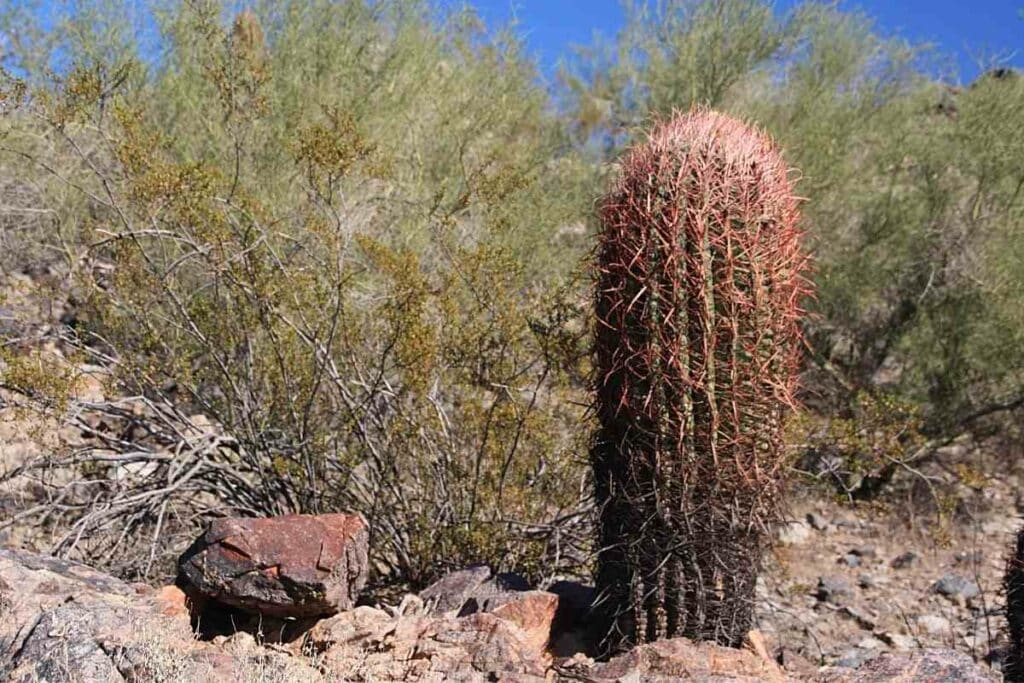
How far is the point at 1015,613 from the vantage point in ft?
14.7

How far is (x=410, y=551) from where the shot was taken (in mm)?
5816

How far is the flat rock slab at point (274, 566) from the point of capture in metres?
4.70

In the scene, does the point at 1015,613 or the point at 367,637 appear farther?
the point at 1015,613

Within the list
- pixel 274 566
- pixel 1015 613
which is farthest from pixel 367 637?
pixel 1015 613

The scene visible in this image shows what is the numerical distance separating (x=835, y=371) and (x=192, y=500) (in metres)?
6.48

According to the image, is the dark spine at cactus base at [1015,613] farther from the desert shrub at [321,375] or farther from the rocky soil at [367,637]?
the desert shrub at [321,375]

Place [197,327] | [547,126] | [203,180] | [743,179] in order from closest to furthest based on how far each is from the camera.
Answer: [743,179], [203,180], [197,327], [547,126]

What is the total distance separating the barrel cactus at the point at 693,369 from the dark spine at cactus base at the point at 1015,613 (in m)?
1.01

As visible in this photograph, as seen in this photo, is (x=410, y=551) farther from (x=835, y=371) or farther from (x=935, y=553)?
(x=835, y=371)

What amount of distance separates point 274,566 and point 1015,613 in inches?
120

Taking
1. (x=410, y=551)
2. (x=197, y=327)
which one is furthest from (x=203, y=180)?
(x=410, y=551)

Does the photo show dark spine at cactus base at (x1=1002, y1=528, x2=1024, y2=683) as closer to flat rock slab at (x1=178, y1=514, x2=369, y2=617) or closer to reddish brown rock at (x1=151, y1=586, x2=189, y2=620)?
flat rock slab at (x1=178, y1=514, x2=369, y2=617)

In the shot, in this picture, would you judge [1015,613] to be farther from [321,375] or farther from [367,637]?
[321,375]

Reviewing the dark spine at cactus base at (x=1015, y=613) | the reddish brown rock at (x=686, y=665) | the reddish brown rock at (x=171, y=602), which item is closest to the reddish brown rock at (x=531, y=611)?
the reddish brown rock at (x=686, y=665)
